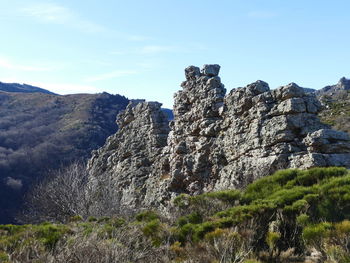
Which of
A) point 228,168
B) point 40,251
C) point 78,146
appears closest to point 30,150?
point 78,146

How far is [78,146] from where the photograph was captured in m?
76.4

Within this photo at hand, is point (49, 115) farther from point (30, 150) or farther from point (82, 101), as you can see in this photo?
point (30, 150)

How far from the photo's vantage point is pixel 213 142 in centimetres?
2128

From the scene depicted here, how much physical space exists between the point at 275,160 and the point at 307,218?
8.03 metres

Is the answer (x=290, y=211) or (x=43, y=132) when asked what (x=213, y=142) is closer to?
(x=290, y=211)

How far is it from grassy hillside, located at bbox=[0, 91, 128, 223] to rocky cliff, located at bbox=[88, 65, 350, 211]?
21.2m

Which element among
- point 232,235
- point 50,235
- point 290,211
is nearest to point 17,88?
point 50,235

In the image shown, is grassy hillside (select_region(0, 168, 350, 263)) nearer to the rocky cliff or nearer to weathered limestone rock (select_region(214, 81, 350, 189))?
weathered limestone rock (select_region(214, 81, 350, 189))

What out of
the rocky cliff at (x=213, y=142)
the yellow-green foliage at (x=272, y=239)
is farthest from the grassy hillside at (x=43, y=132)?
the yellow-green foliage at (x=272, y=239)

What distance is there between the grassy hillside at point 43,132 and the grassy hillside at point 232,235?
1602 inches

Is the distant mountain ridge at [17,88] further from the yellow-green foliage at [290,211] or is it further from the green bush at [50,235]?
the yellow-green foliage at [290,211]

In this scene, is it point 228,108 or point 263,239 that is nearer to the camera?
point 263,239

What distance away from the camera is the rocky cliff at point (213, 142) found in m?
16.0

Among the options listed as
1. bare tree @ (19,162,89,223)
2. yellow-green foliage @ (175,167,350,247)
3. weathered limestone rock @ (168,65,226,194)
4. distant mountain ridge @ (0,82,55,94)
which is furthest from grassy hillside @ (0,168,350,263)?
distant mountain ridge @ (0,82,55,94)
